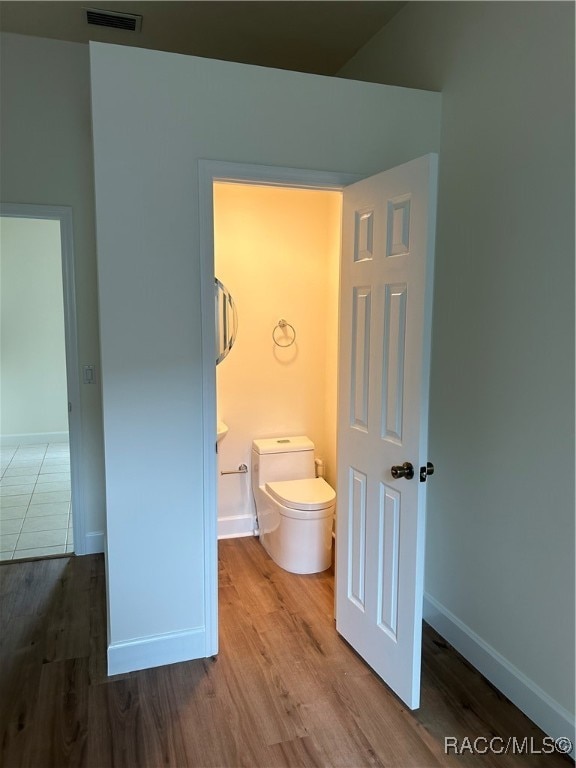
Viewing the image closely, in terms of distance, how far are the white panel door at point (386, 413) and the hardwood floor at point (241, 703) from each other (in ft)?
0.52

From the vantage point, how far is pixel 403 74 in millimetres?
2551

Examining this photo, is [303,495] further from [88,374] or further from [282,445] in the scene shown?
[88,374]

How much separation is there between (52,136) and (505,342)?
2583mm

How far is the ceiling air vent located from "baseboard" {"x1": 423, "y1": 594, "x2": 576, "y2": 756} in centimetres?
313

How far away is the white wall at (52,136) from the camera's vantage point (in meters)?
2.84

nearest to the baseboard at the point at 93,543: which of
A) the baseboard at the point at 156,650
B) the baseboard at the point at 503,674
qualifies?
the baseboard at the point at 156,650

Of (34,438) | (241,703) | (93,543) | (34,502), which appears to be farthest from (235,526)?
(34,438)

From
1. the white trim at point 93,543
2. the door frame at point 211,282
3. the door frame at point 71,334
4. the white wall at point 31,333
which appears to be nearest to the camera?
the door frame at point 211,282

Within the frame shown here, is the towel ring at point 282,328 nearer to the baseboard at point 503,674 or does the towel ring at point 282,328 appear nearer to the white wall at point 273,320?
the white wall at point 273,320

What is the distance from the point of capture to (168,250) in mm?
2062

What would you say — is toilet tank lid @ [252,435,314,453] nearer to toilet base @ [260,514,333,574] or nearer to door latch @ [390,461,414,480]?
toilet base @ [260,514,333,574]

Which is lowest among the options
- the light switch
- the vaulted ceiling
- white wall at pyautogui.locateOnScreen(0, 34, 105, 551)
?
the light switch

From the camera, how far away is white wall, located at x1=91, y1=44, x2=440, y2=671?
198 centimetres

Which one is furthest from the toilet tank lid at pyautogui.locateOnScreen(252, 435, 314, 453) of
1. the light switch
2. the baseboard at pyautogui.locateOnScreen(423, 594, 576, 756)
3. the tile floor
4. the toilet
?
the tile floor
